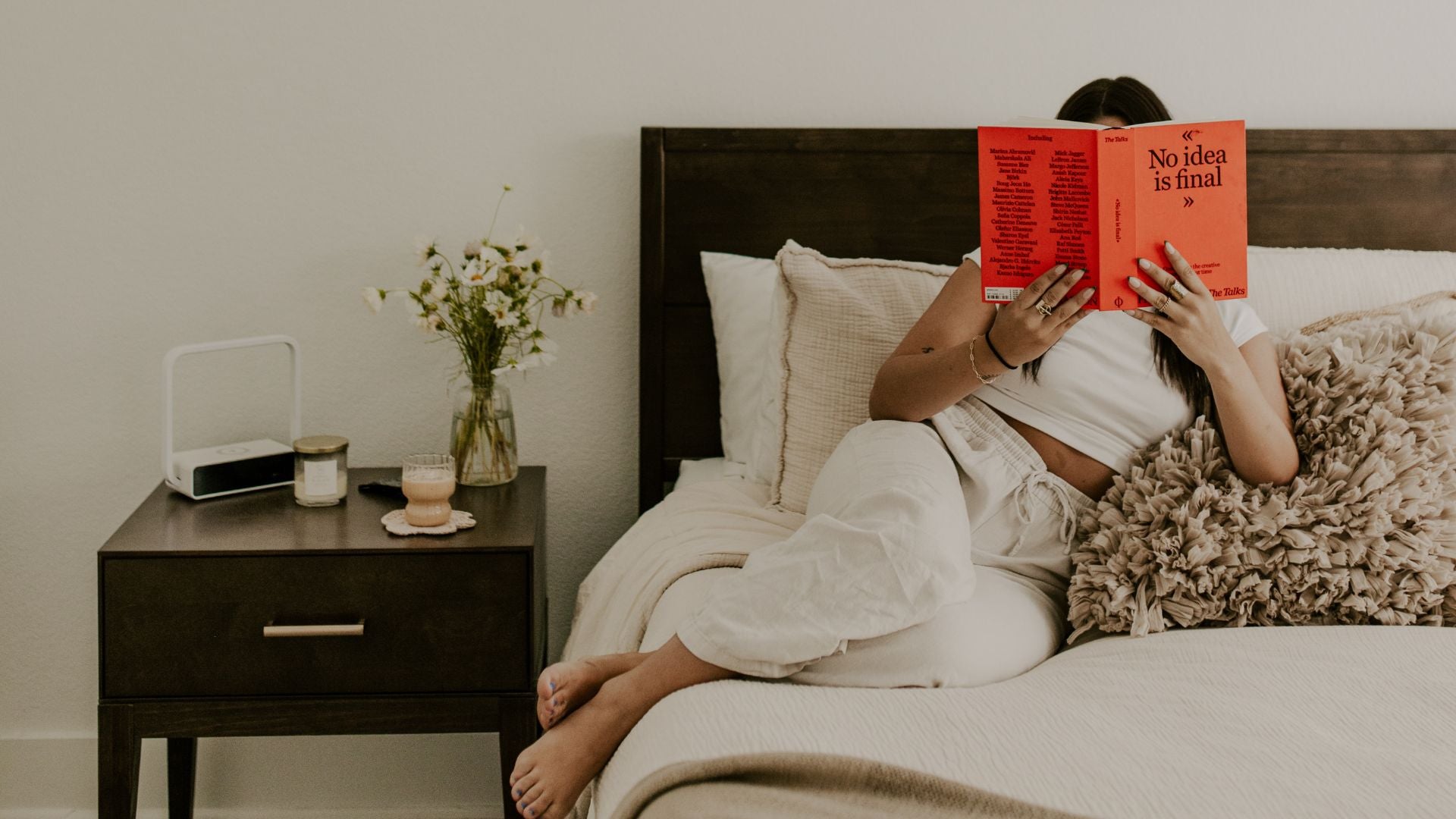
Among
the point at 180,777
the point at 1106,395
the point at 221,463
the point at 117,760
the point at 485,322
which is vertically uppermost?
the point at 485,322

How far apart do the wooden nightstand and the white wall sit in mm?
474

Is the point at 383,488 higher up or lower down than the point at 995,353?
lower down

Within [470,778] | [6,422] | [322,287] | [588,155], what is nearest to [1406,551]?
[588,155]

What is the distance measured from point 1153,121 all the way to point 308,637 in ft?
4.19

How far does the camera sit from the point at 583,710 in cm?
114

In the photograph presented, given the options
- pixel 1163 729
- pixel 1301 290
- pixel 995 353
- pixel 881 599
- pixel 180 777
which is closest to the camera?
pixel 1163 729

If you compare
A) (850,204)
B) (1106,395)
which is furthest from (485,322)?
(1106,395)

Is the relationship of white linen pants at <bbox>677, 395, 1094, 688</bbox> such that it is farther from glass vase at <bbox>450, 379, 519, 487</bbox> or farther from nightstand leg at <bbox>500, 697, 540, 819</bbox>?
glass vase at <bbox>450, 379, 519, 487</bbox>

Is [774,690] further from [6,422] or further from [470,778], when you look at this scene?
[6,422]

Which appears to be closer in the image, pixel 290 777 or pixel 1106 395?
pixel 1106 395

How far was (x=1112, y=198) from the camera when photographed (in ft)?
3.88

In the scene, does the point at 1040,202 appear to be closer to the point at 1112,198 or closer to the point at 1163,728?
the point at 1112,198

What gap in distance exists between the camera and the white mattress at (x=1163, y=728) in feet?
2.64

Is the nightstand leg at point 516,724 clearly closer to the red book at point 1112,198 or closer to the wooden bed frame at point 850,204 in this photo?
the wooden bed frame at point 850,204
